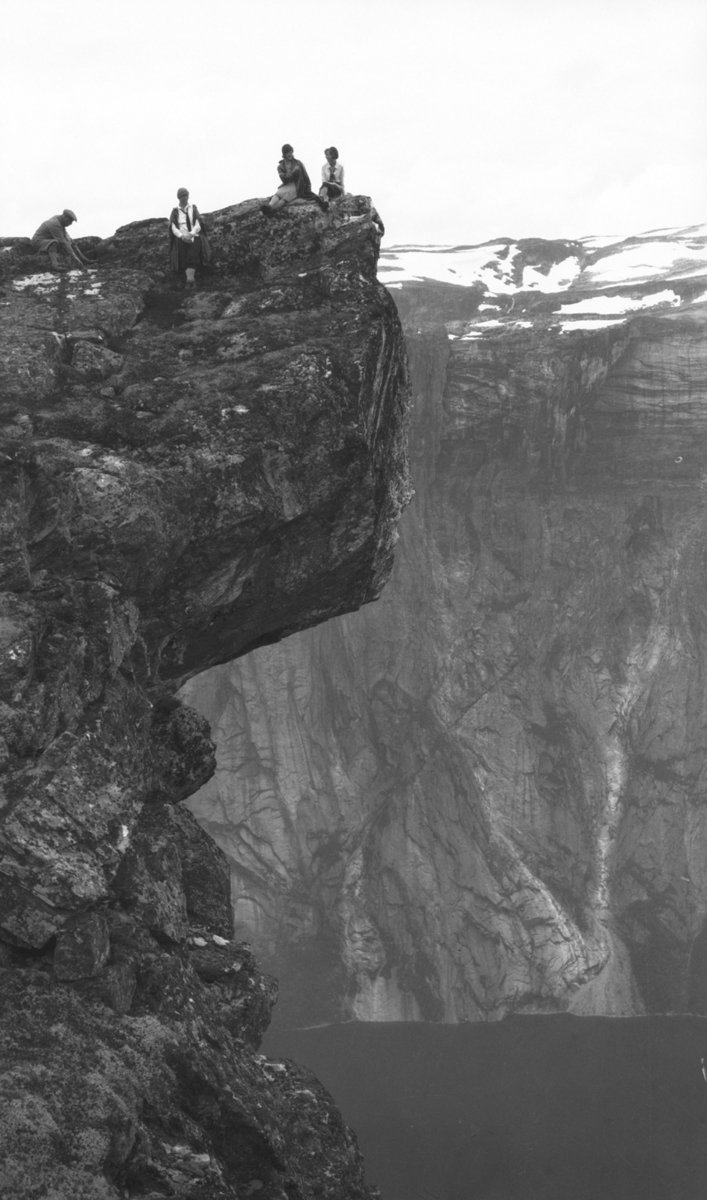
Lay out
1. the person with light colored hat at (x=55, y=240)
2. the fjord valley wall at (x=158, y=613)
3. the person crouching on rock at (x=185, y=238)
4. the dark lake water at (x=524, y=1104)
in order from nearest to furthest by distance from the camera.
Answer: the fjord valley wall at (x=158, y=613) → the person crouching on rock at (x=185, y=238) → the person with light colored hat at (x=55, y=240) → the dark lake water at (x=524, y=1104)

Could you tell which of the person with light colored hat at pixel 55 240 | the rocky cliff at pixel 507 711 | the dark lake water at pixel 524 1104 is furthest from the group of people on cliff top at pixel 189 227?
the rocky cliff at pixel 507 711

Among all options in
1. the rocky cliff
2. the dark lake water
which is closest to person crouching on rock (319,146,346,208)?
the dark lake water

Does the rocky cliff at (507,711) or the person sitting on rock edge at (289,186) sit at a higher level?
the person sitting on rock edge at (289,186)

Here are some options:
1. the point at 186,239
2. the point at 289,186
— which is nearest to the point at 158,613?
the point at 186,239

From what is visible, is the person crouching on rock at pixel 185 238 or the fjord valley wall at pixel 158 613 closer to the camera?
the fjord valley wall at pixel 158 613

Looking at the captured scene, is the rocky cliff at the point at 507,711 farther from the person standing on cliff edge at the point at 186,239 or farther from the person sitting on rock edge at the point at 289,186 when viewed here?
the person standing on cliff edge at the point at 186,239

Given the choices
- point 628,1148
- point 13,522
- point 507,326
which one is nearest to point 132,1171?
point 13,522

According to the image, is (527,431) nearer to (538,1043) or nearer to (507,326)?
(507,326)

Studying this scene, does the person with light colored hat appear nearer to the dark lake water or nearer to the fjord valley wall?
the fjord valley wall

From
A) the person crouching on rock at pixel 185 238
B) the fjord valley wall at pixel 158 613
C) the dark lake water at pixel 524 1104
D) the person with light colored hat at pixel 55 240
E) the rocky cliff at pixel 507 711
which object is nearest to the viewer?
the fjord valley wall at pixel 158 613
